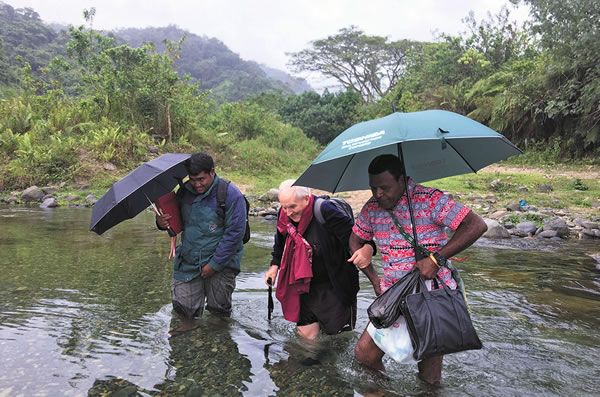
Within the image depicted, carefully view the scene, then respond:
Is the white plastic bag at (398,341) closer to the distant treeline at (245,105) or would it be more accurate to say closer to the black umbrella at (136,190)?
the black umbrella at (136,190)

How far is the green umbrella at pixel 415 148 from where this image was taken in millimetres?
2939

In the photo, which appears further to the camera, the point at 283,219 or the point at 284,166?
the point at 284,166

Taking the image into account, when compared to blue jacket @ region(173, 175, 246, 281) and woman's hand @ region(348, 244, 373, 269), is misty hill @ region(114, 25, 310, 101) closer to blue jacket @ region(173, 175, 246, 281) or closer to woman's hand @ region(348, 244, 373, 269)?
blue jacket @ region(173, 175, 246, 281)

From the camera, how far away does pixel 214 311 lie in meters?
5.26

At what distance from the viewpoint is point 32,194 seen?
17000 millimetres

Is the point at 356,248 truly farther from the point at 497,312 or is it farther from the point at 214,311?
the point at 497,312

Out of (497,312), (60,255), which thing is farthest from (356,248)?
(60,255)

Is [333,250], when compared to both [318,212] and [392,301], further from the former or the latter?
Answer: [392,301]

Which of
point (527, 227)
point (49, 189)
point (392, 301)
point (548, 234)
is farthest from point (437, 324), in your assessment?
point (49, 189)

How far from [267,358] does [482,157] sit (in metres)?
2.65

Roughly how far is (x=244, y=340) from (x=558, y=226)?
27.1ft

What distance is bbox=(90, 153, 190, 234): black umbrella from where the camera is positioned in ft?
13.9

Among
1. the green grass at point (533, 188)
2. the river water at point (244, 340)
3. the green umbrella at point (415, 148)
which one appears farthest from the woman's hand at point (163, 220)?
the green grass at point (533, 188)

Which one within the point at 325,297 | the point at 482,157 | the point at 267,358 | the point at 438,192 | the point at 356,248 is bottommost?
the point at 267,358
